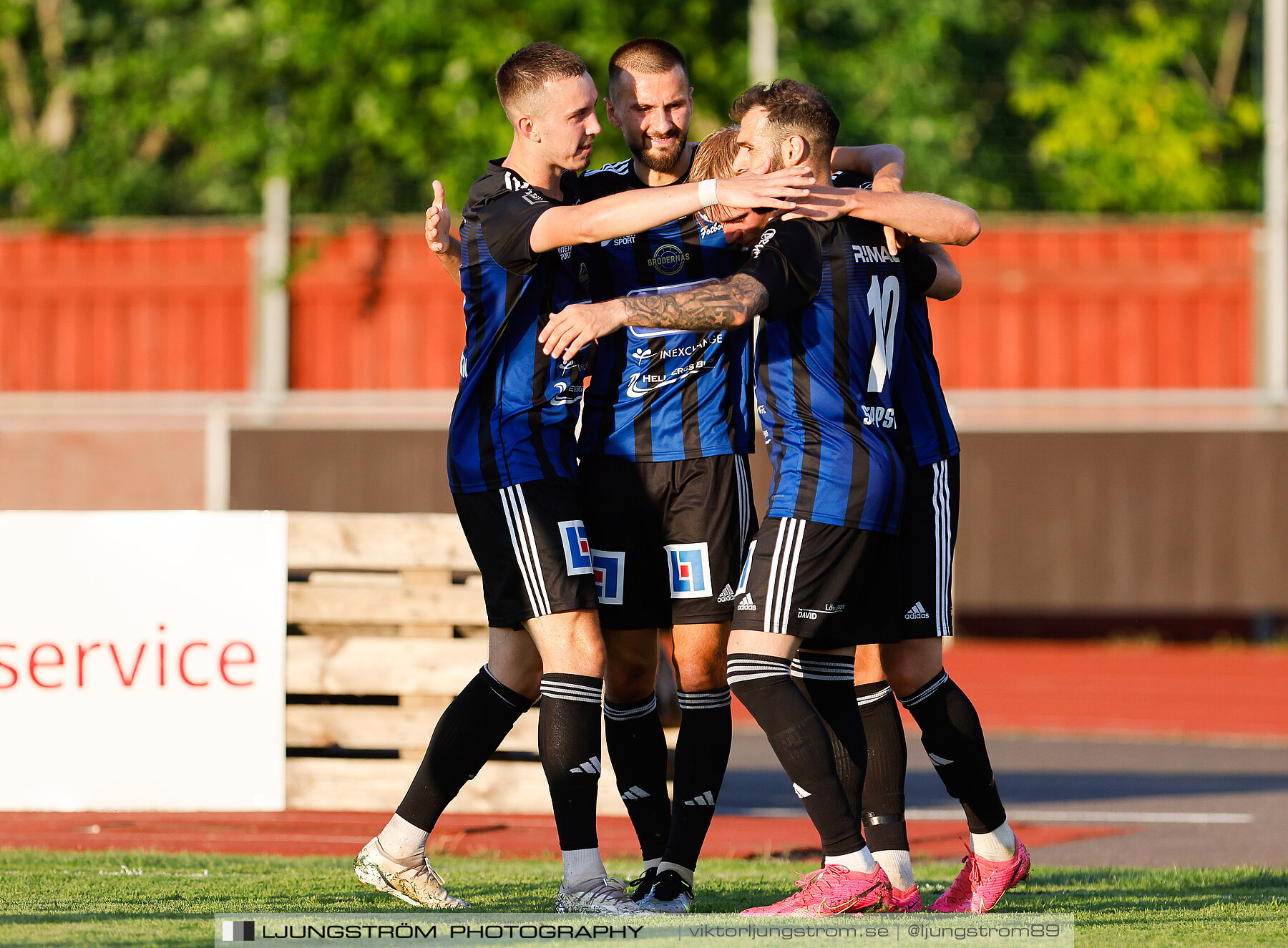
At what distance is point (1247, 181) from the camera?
22.9 metres

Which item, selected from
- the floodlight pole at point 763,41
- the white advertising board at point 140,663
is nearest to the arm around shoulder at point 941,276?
the white advertising board at point 140,663

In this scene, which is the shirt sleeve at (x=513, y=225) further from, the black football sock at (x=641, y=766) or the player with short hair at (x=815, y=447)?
the black football sock at (x=641, y=766)

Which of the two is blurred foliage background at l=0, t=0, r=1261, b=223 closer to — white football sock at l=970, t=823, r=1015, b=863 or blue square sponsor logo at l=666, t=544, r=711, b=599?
blue square sponsor logo at l=666, t=544, r=711, b=599

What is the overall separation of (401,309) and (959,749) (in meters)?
16.3

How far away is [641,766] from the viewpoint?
513 centimetres

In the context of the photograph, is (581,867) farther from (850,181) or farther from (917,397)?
(850,181)

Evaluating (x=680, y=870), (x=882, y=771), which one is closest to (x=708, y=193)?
(x=882, y=771)

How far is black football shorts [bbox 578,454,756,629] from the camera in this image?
486 centimetres

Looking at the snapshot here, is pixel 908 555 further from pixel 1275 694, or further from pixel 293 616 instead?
pixel 1275 694

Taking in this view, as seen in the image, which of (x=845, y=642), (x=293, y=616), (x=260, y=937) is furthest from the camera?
(x=293, y=616)

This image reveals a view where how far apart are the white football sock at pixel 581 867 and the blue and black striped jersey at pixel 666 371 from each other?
111cm

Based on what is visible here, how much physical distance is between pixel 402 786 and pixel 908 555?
288 cm

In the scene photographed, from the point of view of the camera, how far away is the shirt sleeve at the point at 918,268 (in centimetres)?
489

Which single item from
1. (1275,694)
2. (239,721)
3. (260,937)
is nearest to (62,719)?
(239,721)
